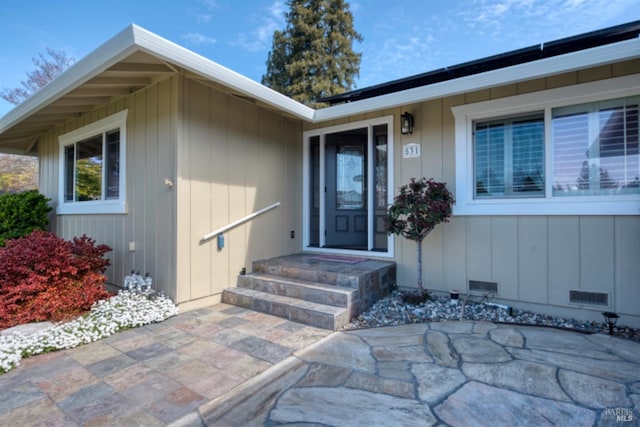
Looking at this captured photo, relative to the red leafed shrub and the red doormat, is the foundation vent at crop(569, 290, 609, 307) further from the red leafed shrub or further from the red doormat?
the red leafed shrub

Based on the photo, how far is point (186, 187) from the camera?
3516mm

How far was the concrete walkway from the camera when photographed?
66.7 inches

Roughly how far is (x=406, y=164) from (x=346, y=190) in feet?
4.65

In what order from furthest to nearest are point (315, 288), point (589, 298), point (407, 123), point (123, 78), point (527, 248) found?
point (407, 123)
point (123, 78)
point (315, 288)
point (527, 248)
point (589, 298)

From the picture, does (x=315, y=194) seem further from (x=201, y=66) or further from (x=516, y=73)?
(x=516, y=73)

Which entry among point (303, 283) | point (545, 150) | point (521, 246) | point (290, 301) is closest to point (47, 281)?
point (290, 301)

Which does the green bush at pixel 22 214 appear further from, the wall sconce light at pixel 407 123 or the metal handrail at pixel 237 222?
the wall sconce light at pixel 407 123

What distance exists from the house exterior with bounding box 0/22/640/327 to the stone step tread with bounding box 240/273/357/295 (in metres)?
0.37

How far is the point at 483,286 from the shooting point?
3600 mm

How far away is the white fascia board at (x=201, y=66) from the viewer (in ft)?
8.39

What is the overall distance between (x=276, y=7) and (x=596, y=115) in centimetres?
1212

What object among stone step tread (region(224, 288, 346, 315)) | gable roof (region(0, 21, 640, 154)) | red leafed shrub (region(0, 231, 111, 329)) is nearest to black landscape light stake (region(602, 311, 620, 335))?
gable roof (region(0, 21, 640, 154))

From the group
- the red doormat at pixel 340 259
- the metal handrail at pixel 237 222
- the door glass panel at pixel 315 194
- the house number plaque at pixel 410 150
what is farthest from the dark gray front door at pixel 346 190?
the house number plaque at pixel 410 150

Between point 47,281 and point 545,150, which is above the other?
point 545,150
